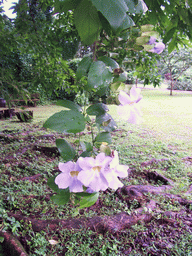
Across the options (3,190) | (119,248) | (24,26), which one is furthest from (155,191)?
(24,26)

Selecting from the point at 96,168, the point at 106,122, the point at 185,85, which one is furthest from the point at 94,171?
the point at 185,85

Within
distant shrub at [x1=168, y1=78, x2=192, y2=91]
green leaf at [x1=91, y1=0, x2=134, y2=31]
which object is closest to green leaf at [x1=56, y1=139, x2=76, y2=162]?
green leaf at [x1=91, y1=0, x2=134, y2=31]

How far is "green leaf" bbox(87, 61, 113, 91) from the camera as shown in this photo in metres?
0.38

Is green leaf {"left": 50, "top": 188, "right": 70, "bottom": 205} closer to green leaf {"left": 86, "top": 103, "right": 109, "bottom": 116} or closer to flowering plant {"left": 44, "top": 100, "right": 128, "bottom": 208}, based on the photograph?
flowering plant {"left": 44, "top": 100, "right": 128, "bottom": 208}

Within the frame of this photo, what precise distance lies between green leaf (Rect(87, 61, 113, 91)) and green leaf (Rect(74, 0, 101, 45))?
0.07 meters

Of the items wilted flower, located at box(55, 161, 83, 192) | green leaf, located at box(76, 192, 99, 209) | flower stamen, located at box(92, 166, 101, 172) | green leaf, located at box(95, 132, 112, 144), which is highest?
green leaf, located at box(95, 132, 112, 144)

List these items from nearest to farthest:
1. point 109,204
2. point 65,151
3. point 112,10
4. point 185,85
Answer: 1. point 112,10
2. point 65,151
3. point 109,204
4. point 185,85

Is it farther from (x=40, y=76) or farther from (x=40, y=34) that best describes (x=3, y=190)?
(x=40, y=34)

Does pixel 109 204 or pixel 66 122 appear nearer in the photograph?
pixel 66 122

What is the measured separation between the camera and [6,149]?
3.08 metres

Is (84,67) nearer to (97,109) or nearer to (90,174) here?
(97,109)

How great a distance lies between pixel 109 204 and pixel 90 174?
1620mm

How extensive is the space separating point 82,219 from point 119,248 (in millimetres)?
345

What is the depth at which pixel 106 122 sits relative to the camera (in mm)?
484
